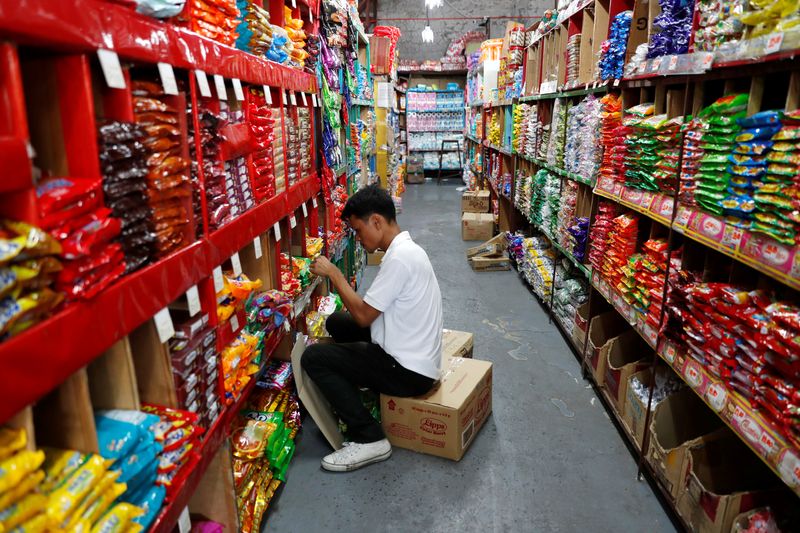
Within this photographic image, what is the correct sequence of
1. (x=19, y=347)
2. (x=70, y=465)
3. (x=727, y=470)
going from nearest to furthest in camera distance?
1. (x=19, y=347)
2. (x=70, y=465)
3. (x=727, y=470)

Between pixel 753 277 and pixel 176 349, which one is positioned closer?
pixel 176 349

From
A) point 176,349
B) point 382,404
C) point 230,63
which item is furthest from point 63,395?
point 382,404

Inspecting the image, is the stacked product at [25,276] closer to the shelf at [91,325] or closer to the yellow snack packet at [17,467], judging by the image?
the shelf at [91,325]

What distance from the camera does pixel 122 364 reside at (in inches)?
61.1

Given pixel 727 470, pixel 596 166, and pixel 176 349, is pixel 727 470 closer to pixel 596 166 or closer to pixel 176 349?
pixel 596 166

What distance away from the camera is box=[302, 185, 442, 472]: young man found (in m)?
3.07

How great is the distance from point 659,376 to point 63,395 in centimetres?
305

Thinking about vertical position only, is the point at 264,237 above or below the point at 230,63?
below

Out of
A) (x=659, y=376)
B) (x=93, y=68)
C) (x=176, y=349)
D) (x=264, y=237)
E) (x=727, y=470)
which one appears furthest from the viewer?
(x=659, y=376)

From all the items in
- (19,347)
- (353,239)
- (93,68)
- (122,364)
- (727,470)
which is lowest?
(727,470)

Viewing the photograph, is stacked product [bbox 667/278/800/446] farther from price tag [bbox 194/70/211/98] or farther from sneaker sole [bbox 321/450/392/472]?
price tag [bbox 194/70/211/98]

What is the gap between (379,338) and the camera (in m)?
3.23

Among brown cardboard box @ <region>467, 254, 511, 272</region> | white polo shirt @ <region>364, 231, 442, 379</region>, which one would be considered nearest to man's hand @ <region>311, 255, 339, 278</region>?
white polo shirt @ <region>364, 231, 442, 379</region>

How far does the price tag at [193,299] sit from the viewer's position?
1.81 metres
